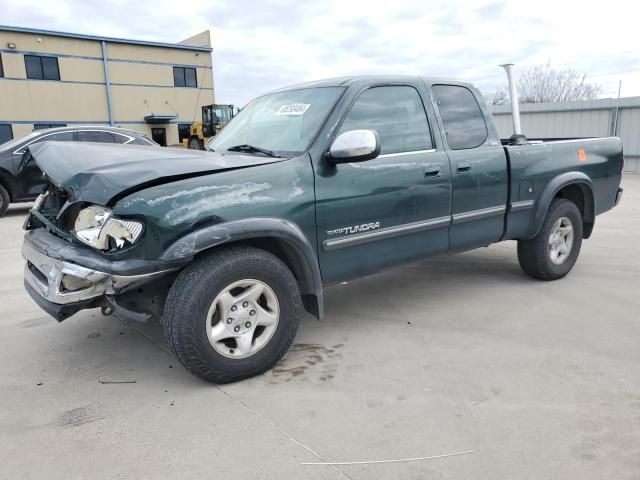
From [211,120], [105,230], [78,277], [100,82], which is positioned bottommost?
[78,277]

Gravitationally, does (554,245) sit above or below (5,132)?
below

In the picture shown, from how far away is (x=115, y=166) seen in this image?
2932 mm

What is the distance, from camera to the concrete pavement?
2363 mm

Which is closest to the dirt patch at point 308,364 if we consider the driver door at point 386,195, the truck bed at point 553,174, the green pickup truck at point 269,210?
Result: the green pickup truck at point 269,210

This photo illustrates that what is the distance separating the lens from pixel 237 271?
293cm

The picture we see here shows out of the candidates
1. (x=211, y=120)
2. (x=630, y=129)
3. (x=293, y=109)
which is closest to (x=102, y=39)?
(x=211, y=120)

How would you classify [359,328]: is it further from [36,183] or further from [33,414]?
[36,183]

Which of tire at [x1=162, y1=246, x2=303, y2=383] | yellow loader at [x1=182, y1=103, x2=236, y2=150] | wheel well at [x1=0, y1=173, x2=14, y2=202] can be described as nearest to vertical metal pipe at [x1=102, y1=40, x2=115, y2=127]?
yellow loader at [x1=182, y1=103, x2=236, y2=150]

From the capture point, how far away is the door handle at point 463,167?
408 centimetres

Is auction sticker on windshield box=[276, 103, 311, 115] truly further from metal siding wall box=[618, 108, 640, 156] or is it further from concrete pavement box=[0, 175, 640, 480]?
metal siding wall box=[618, 108, 640, 156]

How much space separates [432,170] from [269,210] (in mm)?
1475

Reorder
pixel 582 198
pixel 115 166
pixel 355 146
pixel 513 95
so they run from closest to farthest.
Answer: pixel 115 166
pixel 355 146
pixel 582 198
pixel 513 95

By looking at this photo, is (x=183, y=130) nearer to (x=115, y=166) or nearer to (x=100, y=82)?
(x=100, y=82)

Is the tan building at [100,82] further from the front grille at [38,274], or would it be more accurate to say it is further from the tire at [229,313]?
the tire at [229,313]
